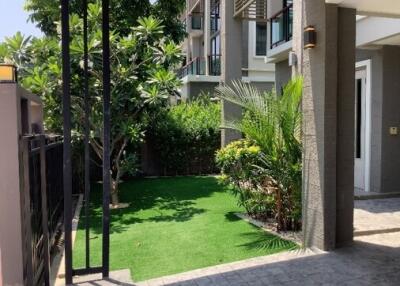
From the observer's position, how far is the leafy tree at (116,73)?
29.5 ft

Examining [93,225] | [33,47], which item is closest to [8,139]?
[93,225]

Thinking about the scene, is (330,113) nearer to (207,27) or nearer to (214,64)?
(214,64)

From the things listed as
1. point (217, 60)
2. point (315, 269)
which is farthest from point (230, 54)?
point (217, 60)

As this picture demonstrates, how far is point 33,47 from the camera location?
9352 millimetres

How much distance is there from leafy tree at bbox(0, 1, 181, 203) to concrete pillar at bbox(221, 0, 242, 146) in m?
2.71

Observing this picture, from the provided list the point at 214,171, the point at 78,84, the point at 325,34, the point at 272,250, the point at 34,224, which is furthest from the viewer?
the point at 214,171

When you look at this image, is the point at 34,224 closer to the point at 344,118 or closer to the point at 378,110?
the point at 344,118

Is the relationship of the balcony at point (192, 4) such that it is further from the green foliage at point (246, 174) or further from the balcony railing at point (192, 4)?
the green foliage at point (246, 174)

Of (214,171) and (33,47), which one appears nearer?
(33,47)

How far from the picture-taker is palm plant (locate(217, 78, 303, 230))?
591cm

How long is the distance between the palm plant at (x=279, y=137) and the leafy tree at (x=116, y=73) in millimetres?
3289

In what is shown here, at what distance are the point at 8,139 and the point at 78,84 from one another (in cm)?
623

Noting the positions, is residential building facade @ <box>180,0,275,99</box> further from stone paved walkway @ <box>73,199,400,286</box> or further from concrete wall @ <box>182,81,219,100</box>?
stone paved walkway @ <box>73,199,400,286</box>

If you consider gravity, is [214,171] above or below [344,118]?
below
